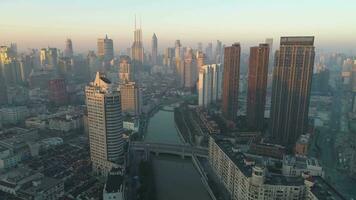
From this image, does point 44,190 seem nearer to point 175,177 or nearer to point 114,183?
point 114,183

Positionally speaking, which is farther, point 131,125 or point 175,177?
point 131,125

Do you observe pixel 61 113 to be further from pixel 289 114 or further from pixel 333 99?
pixel 333 99

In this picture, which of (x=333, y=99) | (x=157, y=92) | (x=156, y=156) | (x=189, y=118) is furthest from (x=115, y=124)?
(x=333, y=99)

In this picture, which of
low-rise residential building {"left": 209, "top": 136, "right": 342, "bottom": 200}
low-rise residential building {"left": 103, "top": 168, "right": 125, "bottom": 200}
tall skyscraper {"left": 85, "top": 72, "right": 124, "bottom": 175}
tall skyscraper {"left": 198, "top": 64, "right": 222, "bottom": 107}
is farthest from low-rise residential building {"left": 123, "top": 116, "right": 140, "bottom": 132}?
low-rise residential building {"left": 209, "top": 136, "right": 342, "bottom": 200}

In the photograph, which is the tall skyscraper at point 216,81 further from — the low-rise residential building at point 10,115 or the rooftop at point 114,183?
the rooftop at point 114,183

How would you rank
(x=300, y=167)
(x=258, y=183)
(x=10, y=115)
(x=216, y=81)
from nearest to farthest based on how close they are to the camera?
(x=258, y=183), (x=300, y=167), (x=10, y=115), (x=216, y=81)

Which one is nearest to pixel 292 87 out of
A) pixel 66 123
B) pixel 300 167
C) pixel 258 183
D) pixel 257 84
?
pixel 257 84

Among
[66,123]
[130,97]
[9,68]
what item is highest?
[9,68]
